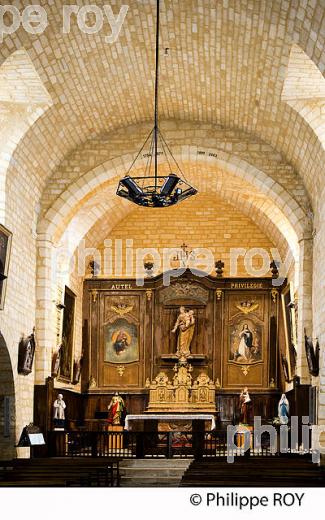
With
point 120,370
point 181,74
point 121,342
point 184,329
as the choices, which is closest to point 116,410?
point 120,370

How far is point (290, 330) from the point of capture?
2094 centimetres

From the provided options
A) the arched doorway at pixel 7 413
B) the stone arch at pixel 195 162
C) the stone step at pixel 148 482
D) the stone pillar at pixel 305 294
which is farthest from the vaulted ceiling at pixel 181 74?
the stone step at pixel 148 482

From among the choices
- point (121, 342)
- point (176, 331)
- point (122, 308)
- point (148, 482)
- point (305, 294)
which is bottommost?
point (148, 482)

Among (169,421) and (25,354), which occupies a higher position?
(25,354)

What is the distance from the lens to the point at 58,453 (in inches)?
714

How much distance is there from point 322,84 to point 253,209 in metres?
7.07

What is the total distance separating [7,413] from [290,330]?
6875 mm

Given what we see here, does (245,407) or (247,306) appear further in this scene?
(247,306)

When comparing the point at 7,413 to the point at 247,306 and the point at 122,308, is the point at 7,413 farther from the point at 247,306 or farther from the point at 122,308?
the point at 247,306

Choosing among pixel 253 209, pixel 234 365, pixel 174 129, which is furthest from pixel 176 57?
pixel 234 365

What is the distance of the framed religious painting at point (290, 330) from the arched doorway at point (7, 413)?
595cm

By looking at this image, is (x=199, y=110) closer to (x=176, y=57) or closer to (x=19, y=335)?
(x=176, y=57)

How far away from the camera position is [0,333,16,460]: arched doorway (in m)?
16.7

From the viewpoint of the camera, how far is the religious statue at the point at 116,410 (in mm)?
21484
